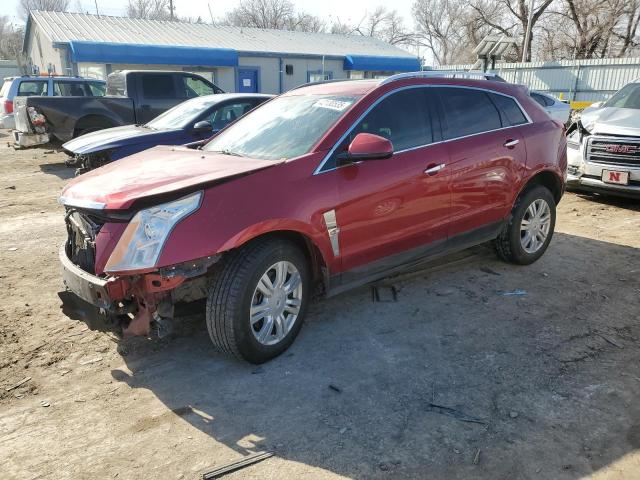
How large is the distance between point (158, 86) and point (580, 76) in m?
18.8

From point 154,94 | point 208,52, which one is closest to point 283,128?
point 154,94

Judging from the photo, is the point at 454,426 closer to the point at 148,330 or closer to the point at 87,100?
the point at 148,330

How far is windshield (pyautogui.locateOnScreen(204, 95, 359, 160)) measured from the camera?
12.2 ft

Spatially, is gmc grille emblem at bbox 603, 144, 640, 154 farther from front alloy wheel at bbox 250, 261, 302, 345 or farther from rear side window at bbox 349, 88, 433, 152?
front alloy wheel at bbox 250, 261, 302, 345

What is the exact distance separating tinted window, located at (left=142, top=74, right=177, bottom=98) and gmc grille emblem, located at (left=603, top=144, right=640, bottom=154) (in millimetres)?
8953

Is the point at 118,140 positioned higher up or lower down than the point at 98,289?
higher up

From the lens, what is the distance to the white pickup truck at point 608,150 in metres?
7.23

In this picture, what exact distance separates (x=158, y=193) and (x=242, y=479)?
1632mm

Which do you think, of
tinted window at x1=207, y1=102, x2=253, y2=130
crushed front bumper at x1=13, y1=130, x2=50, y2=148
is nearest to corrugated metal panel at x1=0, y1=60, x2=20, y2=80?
crushed front bumper at x1=13, y1=130, x2=50, y2=148

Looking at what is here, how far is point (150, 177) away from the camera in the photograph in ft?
11.0

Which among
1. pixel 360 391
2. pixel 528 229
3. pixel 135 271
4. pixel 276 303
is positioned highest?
pixel 135 271

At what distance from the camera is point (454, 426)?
111 inches

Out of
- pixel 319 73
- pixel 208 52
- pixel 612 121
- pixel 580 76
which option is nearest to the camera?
pixel 612 121

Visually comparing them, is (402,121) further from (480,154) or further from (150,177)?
(150,177)
